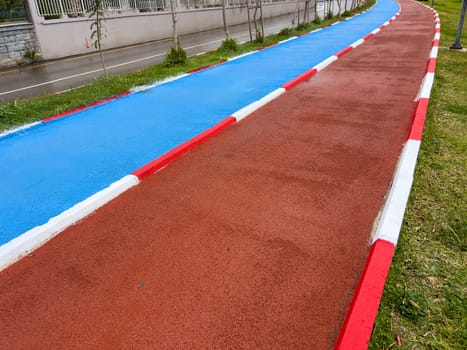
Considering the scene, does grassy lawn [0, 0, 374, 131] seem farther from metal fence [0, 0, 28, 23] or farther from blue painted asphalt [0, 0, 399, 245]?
metal fence [0, 0, 28, 23]

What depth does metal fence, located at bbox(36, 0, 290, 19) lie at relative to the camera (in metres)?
15.8

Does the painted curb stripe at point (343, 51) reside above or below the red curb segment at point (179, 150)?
above

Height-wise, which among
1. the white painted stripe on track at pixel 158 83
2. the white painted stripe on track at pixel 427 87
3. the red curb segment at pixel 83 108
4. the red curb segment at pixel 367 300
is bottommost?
the red curb segment at pixel 367 300

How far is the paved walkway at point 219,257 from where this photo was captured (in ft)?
7.79

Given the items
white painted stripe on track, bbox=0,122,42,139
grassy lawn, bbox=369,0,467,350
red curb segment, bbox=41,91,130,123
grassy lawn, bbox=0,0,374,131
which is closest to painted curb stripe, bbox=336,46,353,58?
grassy lawn, bbox=0,0,374,131

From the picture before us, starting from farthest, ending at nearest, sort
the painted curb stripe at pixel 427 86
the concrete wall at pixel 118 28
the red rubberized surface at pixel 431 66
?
1. the concrete wall at pixel 118 28
2. the red rubberized surface at pixel 431 66
3. the painted curb stripe at pixel 427 86

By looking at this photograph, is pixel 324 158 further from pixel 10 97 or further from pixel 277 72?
pixel 10 97

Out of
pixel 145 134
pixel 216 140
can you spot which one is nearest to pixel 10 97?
pixel 145 134

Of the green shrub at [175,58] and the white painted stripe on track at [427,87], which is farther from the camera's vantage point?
the green shrub at [175,58]

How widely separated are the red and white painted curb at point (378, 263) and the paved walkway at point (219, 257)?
10 cm

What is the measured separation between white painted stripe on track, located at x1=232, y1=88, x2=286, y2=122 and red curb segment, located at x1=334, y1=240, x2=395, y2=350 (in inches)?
157

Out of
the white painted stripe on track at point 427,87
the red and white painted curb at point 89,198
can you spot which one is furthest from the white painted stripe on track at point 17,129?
the white painted stripe on track at point 427,87

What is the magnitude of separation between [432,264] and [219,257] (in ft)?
5.66

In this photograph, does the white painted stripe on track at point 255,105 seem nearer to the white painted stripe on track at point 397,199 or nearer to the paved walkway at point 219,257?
the paved walkway at point 219,257
